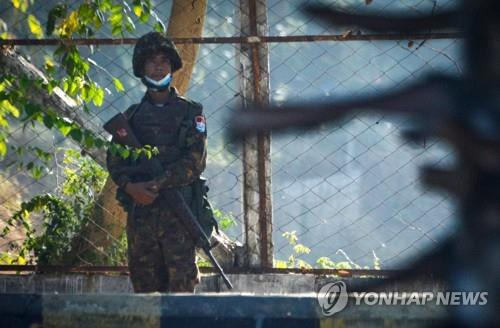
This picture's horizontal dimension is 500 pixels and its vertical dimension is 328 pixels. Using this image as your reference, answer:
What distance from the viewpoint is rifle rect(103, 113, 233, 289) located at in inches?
188

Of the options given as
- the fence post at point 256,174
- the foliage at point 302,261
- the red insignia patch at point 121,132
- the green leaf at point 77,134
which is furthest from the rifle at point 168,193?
the green leaf at point 77,134

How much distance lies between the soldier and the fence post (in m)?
0.32

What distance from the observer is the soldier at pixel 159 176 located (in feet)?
15.7

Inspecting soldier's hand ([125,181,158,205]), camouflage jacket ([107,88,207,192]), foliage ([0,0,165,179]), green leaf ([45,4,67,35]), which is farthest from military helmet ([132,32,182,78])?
green leaf ([45,4,67,35])

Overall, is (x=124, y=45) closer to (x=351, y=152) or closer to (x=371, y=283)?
(x=351, y=152)

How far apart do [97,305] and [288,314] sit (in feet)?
1.85

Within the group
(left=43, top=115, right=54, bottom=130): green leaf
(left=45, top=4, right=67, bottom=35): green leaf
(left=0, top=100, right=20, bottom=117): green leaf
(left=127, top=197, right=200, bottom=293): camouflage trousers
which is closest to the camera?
(left=43, top=115, right=54, bottom=130): green leaf

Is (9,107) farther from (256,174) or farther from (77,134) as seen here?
(256,174)

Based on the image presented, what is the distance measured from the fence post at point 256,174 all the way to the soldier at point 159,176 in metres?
0.32

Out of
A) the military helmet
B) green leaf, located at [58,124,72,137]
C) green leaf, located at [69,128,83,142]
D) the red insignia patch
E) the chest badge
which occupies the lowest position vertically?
green leaf, located at [69,128,83,142]

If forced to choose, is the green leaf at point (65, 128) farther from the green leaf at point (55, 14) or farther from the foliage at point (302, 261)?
the foliage at point (302, 261)

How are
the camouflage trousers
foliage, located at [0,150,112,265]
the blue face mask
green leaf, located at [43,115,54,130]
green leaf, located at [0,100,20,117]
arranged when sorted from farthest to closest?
1. foliage, located at [0,150,112,265]
2. the blue face mask
3. the camouflage trousers
4. green leaf, located at [0,100,20,117]
5. green leaf, located at [43,115,54,130]

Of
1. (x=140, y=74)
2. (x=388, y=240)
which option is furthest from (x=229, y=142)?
(x=388, y=240)

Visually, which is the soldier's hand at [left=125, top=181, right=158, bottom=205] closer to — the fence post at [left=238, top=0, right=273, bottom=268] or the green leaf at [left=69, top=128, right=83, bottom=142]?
the fence post at [left=238, top=0, right=273, bottom=268]
